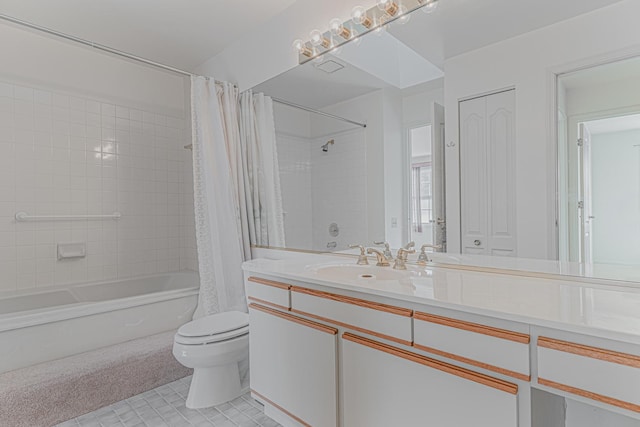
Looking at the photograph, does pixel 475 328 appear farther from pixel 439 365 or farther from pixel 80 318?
pixel 80 318

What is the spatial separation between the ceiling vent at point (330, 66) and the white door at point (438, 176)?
78cm

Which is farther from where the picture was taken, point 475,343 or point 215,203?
point 215,203

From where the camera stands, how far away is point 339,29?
2.04 meters

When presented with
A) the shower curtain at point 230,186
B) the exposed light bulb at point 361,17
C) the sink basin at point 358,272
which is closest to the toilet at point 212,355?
the shower curtain at point 230,186

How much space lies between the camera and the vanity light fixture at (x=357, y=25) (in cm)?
171

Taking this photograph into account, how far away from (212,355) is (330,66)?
183cm

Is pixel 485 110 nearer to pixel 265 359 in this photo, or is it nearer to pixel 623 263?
pixel 623 263

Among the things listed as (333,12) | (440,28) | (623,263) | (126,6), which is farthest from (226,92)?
(623,263)

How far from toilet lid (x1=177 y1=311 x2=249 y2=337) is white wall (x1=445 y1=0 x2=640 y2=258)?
150cm

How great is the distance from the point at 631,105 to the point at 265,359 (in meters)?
1.73

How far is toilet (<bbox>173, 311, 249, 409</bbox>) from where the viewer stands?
5.91 feet

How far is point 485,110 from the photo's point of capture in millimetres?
1412

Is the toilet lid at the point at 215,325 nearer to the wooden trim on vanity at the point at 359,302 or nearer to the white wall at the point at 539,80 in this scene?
the wooden trim on vanity at the point at 359,302

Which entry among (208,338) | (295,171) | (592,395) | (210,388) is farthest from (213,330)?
(592,395)
